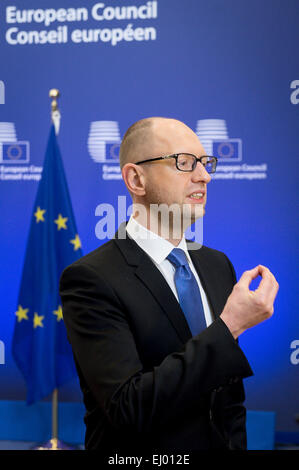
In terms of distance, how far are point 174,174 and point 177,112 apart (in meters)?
2.51

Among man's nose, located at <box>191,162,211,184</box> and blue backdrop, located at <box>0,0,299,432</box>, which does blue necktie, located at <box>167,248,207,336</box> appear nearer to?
man's nose, located at <box>191,162,211,184</box>

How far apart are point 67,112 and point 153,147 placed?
263 cm

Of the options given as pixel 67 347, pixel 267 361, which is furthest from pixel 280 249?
pixel 67 347

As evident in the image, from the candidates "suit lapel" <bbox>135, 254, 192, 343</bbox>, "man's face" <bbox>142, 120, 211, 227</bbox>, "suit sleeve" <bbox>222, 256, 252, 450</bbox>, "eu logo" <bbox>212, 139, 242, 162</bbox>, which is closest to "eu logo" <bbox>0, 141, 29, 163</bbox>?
"eu logo" <bbox>212, 139, 242, 162</bbox>

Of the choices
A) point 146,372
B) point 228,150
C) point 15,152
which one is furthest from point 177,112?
point 146,372

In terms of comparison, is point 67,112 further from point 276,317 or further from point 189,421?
point 189,421

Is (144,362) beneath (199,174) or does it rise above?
beneath

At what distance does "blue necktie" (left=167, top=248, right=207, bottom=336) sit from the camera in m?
1.41

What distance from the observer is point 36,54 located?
3984 mm

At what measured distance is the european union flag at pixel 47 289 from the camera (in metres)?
3.49

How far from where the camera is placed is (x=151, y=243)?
4.93ft

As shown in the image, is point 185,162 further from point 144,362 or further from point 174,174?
point 144,362

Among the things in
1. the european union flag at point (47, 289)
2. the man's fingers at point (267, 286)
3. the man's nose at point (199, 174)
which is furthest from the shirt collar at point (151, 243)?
the european union flag at point (47, 289)

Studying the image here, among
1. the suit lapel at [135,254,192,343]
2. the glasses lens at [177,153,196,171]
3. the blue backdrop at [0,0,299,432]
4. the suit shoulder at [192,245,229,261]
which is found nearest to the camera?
the suit lapel at [135,254,192,343]
